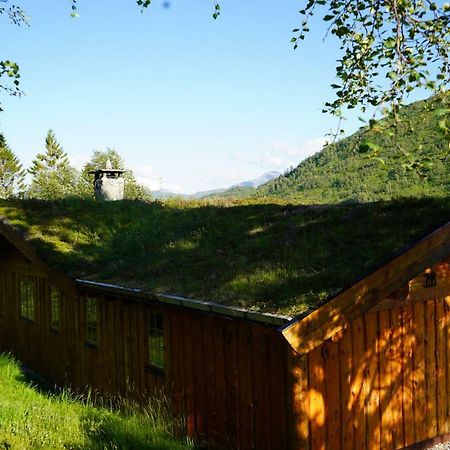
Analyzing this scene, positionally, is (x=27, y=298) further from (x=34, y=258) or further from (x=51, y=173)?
(x=51, y=173)

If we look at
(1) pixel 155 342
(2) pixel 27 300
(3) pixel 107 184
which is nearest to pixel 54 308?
(2) pixel 27 300

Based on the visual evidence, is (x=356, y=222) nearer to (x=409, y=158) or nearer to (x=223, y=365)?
(x=223, y=365)

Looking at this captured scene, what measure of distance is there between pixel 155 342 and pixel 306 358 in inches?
154

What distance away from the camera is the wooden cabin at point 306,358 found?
6.84 meters

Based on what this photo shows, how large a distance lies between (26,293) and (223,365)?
8.95 m

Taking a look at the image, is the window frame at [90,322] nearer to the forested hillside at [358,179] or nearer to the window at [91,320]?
the window at [91,320]

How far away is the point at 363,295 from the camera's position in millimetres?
6754

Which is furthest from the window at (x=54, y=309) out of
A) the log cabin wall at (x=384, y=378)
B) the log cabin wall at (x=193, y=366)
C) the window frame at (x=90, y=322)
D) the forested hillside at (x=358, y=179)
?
the forested hillside at (x=358, y=179)

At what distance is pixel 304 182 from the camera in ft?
282

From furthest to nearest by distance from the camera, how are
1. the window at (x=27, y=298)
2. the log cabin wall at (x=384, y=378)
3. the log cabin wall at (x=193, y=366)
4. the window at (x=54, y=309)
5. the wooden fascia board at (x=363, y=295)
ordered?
the window at (x=27, y=298)
the window at (x=54, y=309)
the log cabin wall at (x=193, y=366)
the log cabin wall at (x=384, y=378)
the wooden fascia board at (x=363, y=295)

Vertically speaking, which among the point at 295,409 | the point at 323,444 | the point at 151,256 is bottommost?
the point at 323,444

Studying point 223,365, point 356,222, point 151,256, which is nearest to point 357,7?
point 356,222

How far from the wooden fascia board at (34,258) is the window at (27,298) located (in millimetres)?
Answer: 1778

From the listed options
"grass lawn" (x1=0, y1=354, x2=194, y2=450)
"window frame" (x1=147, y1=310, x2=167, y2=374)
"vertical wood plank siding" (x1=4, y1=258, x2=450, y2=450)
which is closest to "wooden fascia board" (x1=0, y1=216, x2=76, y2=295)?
"vertical wood plank siding" (x1=4, y1=258, x2=450, y2=450)
